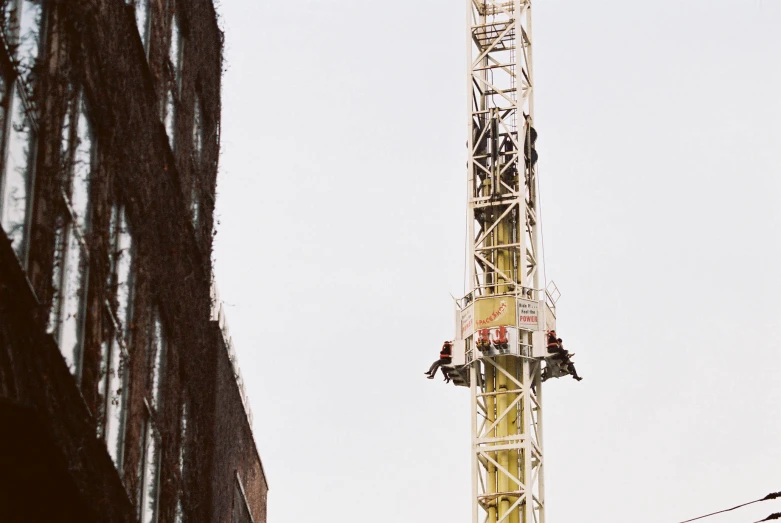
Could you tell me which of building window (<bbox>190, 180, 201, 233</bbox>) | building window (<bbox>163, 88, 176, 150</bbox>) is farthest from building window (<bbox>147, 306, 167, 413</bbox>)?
building window (<bbox>190, 180, 201, 233</bbox>)

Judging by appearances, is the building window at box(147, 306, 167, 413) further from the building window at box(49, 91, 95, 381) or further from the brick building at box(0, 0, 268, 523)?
the building window at box(49, 91, 95, 381)

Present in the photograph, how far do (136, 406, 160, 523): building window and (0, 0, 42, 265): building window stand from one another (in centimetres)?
608

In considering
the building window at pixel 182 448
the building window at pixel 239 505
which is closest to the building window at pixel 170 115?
the building window at pixel 182 448

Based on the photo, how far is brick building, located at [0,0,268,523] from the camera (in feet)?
41.0

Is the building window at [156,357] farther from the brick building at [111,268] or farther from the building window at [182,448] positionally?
the building window at [182,448]

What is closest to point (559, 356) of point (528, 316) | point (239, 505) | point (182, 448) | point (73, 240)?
point (528, 316)

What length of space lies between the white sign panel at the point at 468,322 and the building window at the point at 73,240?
37219mm

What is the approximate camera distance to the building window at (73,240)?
45.6ft

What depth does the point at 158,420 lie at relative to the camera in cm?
1939

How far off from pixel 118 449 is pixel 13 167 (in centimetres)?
513

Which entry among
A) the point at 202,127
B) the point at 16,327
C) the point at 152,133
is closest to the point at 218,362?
the point at 202,127

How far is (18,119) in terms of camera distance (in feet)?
41.0

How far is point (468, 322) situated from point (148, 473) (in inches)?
1348

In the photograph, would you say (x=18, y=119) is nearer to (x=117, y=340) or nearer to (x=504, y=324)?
(x=117, y=340)
